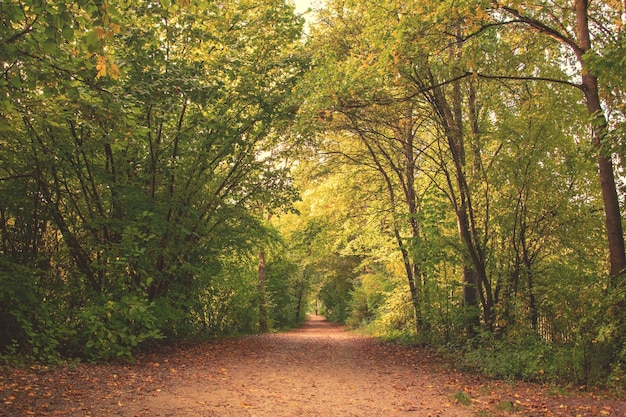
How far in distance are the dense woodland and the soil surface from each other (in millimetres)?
783

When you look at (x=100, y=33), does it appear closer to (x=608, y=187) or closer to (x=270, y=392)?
(x=270, y=392)

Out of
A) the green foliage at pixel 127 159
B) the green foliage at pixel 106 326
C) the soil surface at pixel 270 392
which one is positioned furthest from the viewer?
the green foliage at pixel 106 326

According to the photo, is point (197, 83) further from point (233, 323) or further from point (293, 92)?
point (233, 323)

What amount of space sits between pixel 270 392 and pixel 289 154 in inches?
316

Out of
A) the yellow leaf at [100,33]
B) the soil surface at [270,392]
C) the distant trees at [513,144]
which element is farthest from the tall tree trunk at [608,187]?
the yellow leaf at [100,33]

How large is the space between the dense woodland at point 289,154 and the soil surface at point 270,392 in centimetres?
78

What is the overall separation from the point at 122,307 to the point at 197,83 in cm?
437

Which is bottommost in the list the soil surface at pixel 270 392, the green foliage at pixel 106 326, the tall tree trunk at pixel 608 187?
the soil surface at pixel 270 392

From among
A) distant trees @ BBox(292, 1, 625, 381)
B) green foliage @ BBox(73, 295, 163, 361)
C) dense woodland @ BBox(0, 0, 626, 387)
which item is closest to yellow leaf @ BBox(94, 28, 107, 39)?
dense woodland @ BBox(0, 0, 626, 387)

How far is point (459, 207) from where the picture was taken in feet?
36.1

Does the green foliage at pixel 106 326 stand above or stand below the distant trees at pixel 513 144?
below

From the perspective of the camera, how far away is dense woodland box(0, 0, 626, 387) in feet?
23.0

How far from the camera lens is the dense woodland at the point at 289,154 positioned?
7.01m

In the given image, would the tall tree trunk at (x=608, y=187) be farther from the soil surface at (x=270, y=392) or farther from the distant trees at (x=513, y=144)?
the soil surface at (x=270, y=392)
